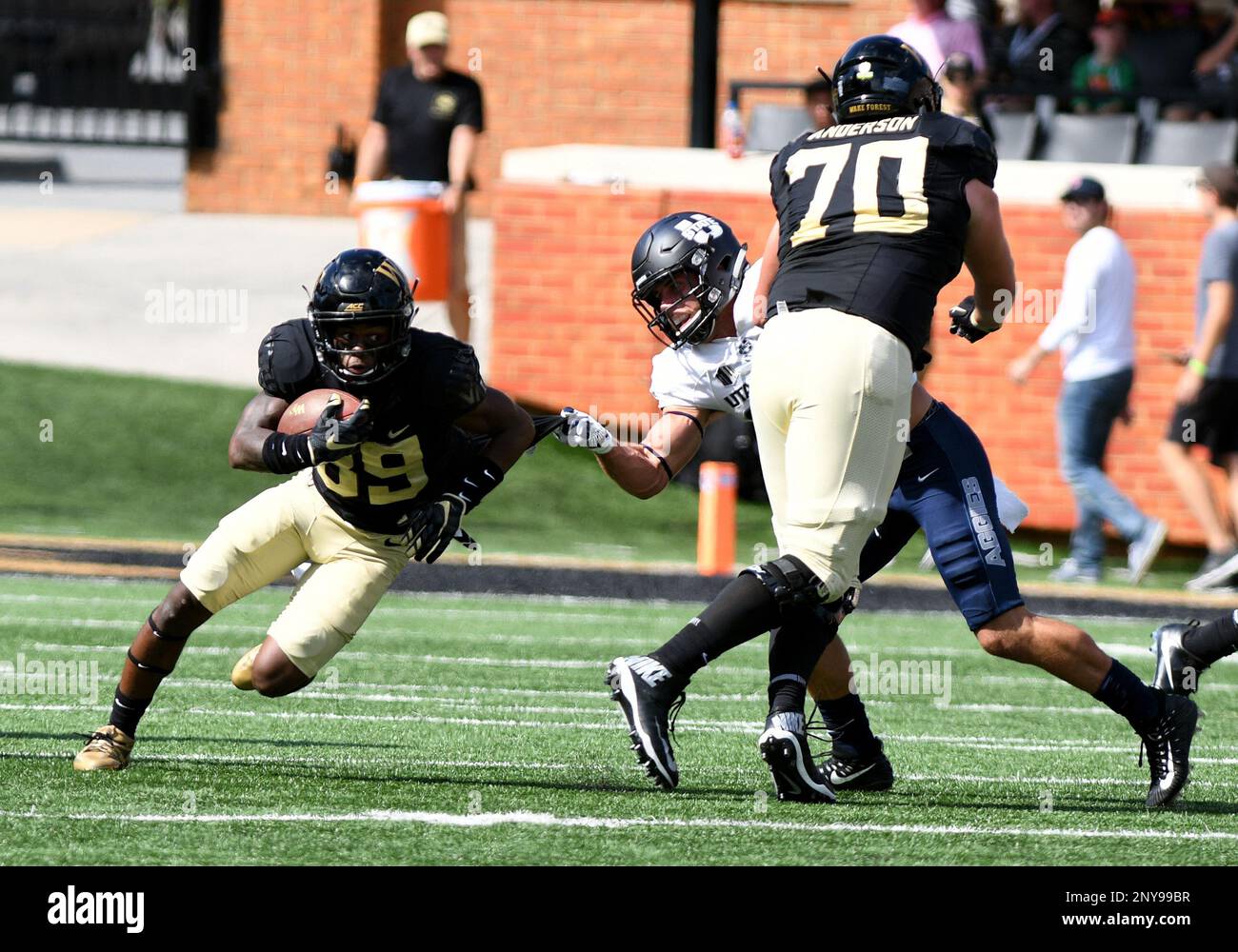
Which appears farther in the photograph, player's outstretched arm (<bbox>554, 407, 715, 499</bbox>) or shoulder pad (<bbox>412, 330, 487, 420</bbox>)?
player's outstretched arm (<bbox>554, 407, 715, 499</bbox>)

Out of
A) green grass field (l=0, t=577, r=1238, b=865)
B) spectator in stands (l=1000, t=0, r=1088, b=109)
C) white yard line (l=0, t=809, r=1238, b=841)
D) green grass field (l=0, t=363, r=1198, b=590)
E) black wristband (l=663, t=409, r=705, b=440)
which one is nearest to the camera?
green grass field (l=0, t=577, r=1238, b=865)

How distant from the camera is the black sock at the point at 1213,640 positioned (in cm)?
601

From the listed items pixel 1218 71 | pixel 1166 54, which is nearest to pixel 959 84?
pixel 1166 54

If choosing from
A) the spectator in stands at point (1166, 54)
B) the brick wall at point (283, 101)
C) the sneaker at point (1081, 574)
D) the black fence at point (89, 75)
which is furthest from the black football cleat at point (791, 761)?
the black fence at point (89, 75)

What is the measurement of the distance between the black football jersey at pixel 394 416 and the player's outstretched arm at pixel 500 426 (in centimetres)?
8

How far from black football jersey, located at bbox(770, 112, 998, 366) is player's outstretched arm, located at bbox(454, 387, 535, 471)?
0.84m

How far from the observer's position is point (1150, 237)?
13.3 meters

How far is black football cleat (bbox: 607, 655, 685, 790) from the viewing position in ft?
17.5

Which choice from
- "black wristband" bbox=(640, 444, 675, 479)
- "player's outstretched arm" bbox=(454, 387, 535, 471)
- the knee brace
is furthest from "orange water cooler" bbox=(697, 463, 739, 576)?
the knee brace

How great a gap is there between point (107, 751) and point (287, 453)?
37.8 inches

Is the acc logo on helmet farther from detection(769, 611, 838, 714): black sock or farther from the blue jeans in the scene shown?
the blue jeans

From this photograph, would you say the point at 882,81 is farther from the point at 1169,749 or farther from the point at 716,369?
the point at 1169,749

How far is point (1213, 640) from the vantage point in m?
6.04
